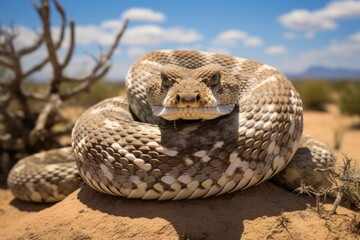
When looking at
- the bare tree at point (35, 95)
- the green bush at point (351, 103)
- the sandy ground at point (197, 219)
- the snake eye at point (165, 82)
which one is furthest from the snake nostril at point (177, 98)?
the green bush at point (351, 103)

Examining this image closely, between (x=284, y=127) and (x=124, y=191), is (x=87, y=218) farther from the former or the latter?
(x=284, y=127)

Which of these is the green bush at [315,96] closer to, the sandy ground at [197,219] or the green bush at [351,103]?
the green bush at [351,103]

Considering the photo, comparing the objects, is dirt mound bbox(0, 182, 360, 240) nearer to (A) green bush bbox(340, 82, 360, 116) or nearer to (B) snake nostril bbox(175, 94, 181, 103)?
(B) snake nostril bbox(175, 94, 181, 103)

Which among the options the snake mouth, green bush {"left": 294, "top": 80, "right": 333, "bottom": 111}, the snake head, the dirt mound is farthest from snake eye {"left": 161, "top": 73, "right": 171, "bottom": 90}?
green bush {"left": 294, "top": 80, "right": 333, "bottom": 111}

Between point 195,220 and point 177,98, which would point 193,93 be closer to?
point 177,98

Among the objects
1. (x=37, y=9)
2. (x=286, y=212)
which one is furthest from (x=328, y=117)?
(x=286, y=212)

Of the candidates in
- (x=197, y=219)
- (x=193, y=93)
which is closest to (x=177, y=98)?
(x=193, y=93)
